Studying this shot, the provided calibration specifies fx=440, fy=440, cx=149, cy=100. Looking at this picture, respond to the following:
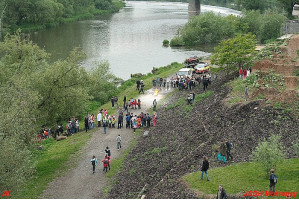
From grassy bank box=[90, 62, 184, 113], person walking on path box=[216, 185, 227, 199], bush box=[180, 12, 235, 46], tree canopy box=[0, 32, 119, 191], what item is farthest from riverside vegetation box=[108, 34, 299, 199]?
bush box=[180, 12, 235, 46]

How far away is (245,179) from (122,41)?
7499 cm

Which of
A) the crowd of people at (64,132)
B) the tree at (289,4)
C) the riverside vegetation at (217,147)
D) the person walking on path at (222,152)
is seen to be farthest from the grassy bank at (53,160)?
the tree at (289,4)

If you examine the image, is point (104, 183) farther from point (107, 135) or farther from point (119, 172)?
point (107, 135)

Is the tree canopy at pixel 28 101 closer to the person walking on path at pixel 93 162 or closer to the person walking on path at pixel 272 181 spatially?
the person walking on path at pixel 93 162

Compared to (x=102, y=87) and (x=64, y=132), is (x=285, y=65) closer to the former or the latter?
(x=64, y=132)

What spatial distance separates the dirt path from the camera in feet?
90.0

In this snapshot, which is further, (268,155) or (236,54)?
(236,54)

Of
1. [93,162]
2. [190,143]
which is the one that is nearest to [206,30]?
[190,143]

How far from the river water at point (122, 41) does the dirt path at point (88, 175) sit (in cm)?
2771

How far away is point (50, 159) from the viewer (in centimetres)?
3312

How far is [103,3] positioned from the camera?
149875 mm

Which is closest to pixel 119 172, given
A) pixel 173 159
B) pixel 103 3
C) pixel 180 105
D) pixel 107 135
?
pixel 173 159

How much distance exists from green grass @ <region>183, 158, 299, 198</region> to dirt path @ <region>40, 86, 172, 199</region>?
257 inches

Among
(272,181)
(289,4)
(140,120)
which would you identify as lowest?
(140,120)
